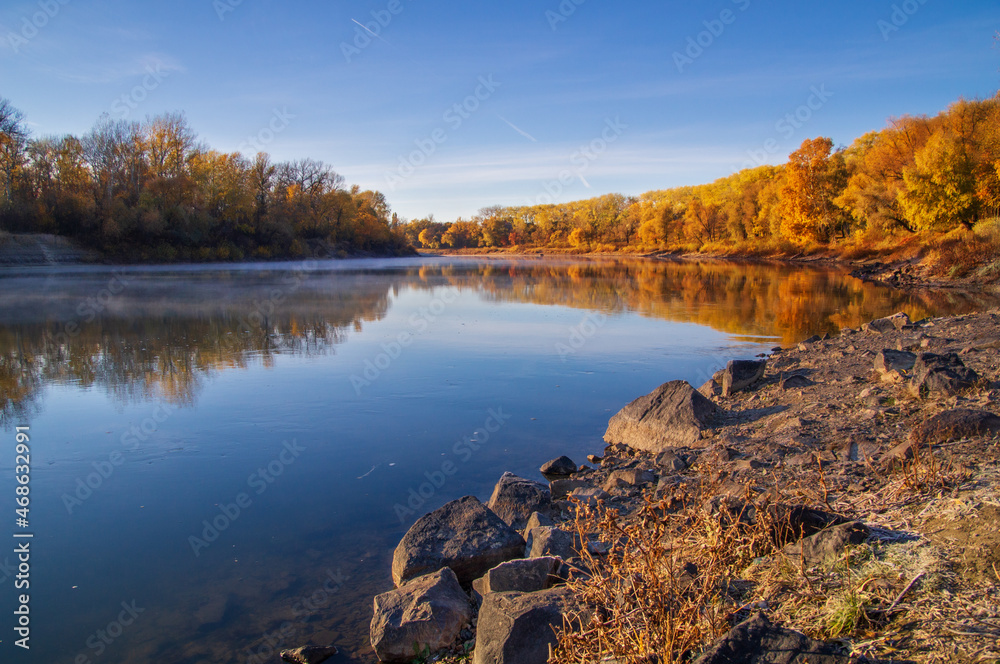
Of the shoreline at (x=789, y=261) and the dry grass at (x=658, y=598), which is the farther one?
the shoreline at (x=789, y=261)

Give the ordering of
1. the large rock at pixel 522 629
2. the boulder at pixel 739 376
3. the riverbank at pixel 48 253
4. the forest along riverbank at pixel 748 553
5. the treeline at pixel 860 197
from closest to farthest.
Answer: the forest along riverbank at pixel 748 553
the large rock at pixel 522 629
the boulder at pixel 739 376
the treeline at pixel 860 197
the riverbank at pixel 48 253

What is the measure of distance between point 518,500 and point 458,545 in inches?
40.5

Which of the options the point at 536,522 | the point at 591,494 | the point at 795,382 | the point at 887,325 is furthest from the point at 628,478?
the point at 887,325

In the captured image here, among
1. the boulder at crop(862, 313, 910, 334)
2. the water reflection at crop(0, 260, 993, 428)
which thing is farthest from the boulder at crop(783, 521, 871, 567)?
the boulder at crop(862, 313, 910, 334)

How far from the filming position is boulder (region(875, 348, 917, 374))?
283 inches

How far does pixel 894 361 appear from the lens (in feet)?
24.3

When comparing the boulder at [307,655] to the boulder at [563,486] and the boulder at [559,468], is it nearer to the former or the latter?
the boulder at [563,486]

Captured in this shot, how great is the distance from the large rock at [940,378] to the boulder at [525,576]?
194 inches

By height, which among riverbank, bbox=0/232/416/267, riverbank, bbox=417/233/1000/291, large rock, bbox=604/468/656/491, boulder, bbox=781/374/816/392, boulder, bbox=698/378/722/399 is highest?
riverbank, bbox=0/232/416/267

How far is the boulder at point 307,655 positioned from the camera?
3555 mm

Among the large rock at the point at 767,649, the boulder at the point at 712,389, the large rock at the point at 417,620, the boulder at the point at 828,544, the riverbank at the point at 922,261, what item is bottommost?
the large rock at the point at 417,620

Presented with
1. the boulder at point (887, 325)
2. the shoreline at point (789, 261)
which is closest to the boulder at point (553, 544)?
the boulder at point (887, 325)

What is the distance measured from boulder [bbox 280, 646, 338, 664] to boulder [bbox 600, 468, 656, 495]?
2975 mm

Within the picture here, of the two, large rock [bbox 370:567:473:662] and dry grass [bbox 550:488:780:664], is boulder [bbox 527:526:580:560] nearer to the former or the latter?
large rock [bbox 370:567:473:662]
